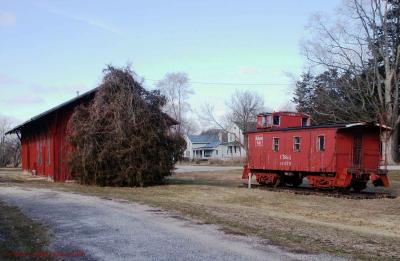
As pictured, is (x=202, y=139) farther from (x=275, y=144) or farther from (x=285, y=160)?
(x=285, y=160)

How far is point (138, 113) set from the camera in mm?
27906

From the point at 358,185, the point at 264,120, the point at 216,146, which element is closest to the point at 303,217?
the point at 358,185

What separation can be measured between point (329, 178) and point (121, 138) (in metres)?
10.5

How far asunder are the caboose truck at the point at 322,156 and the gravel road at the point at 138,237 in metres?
11.4

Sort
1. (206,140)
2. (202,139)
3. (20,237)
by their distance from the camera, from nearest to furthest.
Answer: (20,237) < (202,139) < (206,140)

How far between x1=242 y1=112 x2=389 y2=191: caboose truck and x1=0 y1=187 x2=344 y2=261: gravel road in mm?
11365

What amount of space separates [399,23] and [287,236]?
1704 inches

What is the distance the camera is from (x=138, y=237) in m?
10.5

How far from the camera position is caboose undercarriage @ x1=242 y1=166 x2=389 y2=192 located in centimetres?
2395

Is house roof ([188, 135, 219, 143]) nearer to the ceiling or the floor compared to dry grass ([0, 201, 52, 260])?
nearer to the ceiling

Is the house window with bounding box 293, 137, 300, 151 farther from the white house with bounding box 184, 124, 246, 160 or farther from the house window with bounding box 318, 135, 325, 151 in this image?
the white house with bounding box 184, 124, 246, 160

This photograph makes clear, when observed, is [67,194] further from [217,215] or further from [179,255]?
[179,255]

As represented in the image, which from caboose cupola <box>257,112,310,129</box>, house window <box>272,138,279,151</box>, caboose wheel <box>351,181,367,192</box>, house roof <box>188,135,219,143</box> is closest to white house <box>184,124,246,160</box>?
house roof <box>188,135,219,143</box>

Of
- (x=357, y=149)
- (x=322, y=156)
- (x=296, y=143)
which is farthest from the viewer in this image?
(x=296, y=143)
